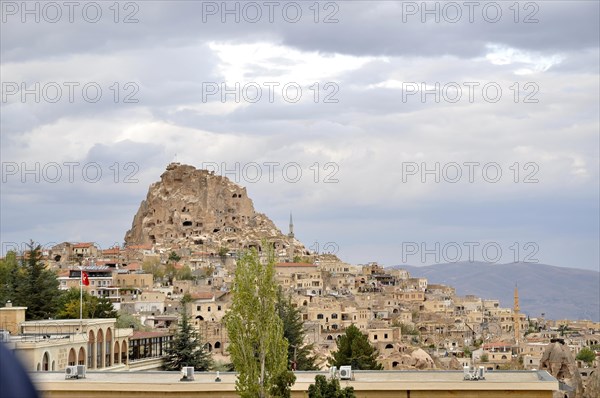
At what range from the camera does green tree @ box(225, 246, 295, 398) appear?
62.7ft

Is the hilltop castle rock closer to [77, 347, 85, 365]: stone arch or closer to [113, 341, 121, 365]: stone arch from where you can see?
[113, 341, 121, 365]: stone arch

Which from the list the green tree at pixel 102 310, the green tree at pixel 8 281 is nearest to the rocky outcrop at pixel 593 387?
the green tree at pixel 102 310

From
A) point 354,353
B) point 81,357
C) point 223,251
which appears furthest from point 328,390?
point 223,251

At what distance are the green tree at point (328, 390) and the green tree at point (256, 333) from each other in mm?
781

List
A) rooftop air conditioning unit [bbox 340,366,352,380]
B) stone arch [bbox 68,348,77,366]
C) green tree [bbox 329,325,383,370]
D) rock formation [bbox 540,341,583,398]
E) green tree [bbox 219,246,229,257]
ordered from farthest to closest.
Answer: green tree [bbox 219,246,229,257]
green tree [bbox 329,325,383,370]
rock formation [bbox 540,341,583,398]
stone arch [bbox 68,348,77,366]
rooftop air conditioning unit [bbox 340,366,352,380]

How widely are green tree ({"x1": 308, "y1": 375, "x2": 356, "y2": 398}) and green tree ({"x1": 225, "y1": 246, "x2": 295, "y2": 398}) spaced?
78 centimetres

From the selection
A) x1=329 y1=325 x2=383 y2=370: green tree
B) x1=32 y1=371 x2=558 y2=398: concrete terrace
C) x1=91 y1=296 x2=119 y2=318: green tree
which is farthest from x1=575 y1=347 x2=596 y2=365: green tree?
x1=32 y1=371 x2=558 y2=398: concrete terrace

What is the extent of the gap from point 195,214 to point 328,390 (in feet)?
442

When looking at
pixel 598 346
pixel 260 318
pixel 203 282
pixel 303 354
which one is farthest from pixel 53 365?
pixel 598 346

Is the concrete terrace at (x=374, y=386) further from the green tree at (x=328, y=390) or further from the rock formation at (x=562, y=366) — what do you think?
the rock formation at (x=562, y=366)

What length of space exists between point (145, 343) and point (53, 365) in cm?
1171

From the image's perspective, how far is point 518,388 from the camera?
19.1 m

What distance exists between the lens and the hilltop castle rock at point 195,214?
14500 cm

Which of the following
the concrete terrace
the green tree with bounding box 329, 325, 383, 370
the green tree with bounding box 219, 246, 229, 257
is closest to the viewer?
the concrete terrace
